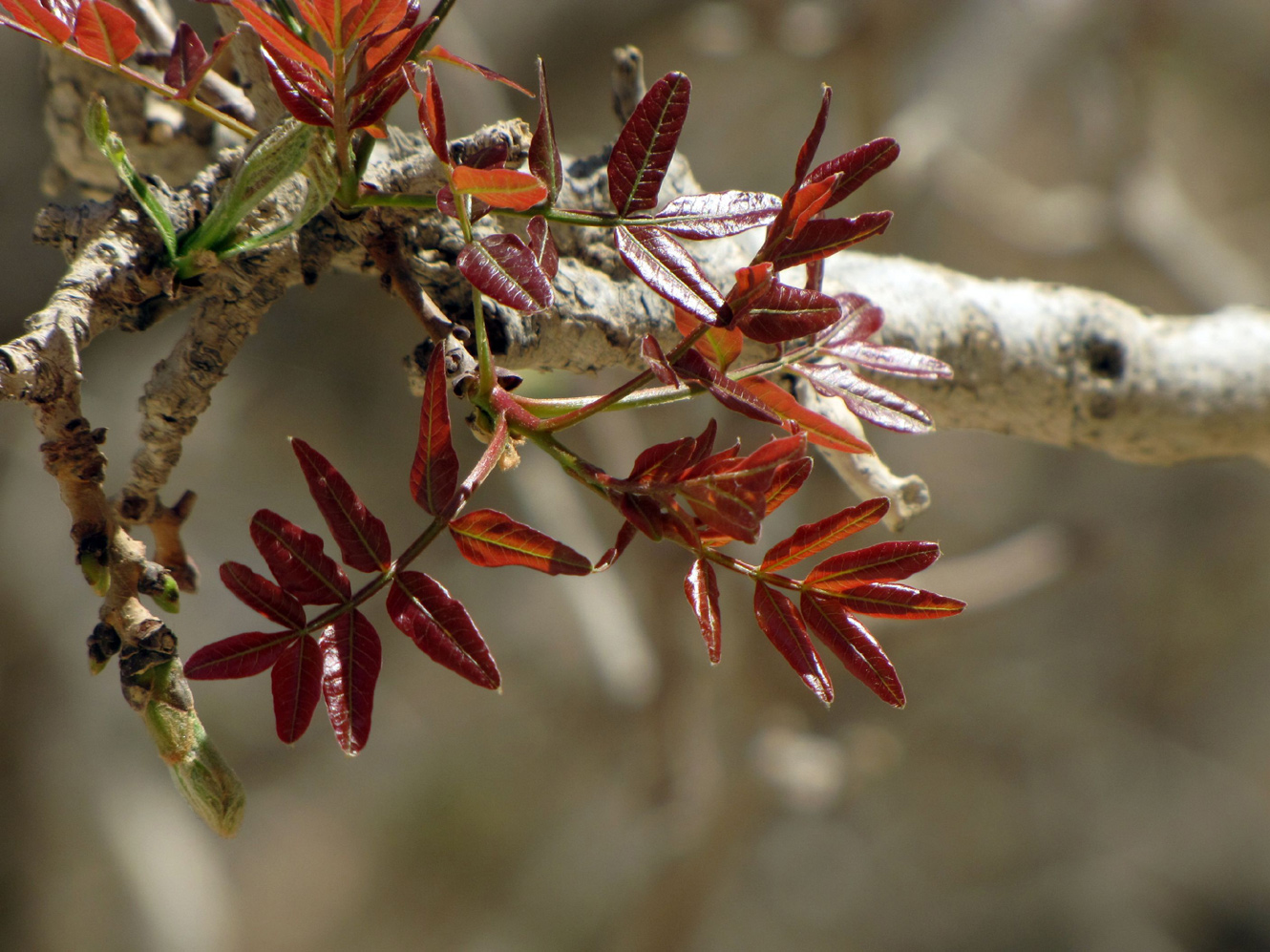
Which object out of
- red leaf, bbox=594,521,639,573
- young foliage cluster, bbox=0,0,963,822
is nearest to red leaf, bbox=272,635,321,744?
young foliage cluster, bbox=0,0,963,822

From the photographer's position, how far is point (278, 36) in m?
0.28

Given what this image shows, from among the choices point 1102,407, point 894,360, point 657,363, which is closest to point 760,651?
point 1102,407

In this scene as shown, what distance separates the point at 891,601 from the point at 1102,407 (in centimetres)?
45

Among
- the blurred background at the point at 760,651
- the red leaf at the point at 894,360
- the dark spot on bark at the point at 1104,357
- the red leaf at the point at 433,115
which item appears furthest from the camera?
the blurred background at the point at 760,651

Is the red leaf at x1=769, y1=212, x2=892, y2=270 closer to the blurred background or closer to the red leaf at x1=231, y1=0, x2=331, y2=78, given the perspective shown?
the red leaf at x1=231, y1=0, x2=331, y2=78

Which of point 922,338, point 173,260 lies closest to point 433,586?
Answer: point 173,260

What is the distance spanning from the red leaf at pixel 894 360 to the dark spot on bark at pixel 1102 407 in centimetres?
36

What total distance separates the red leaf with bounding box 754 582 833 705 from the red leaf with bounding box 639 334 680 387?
0.30 feet

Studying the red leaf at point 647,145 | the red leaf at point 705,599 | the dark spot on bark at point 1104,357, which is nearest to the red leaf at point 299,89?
the red leaf at point 647,145

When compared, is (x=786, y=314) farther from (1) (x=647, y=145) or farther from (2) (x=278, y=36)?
(2) (x=278, y=36)

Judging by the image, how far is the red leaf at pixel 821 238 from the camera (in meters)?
0.29

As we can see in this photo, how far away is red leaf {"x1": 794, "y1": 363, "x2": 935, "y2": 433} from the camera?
331 millimetres

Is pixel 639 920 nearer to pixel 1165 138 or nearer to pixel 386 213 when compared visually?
pixel 386 213

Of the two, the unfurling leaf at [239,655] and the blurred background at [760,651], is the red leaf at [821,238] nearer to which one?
the unfurling leaf at [239,655]
